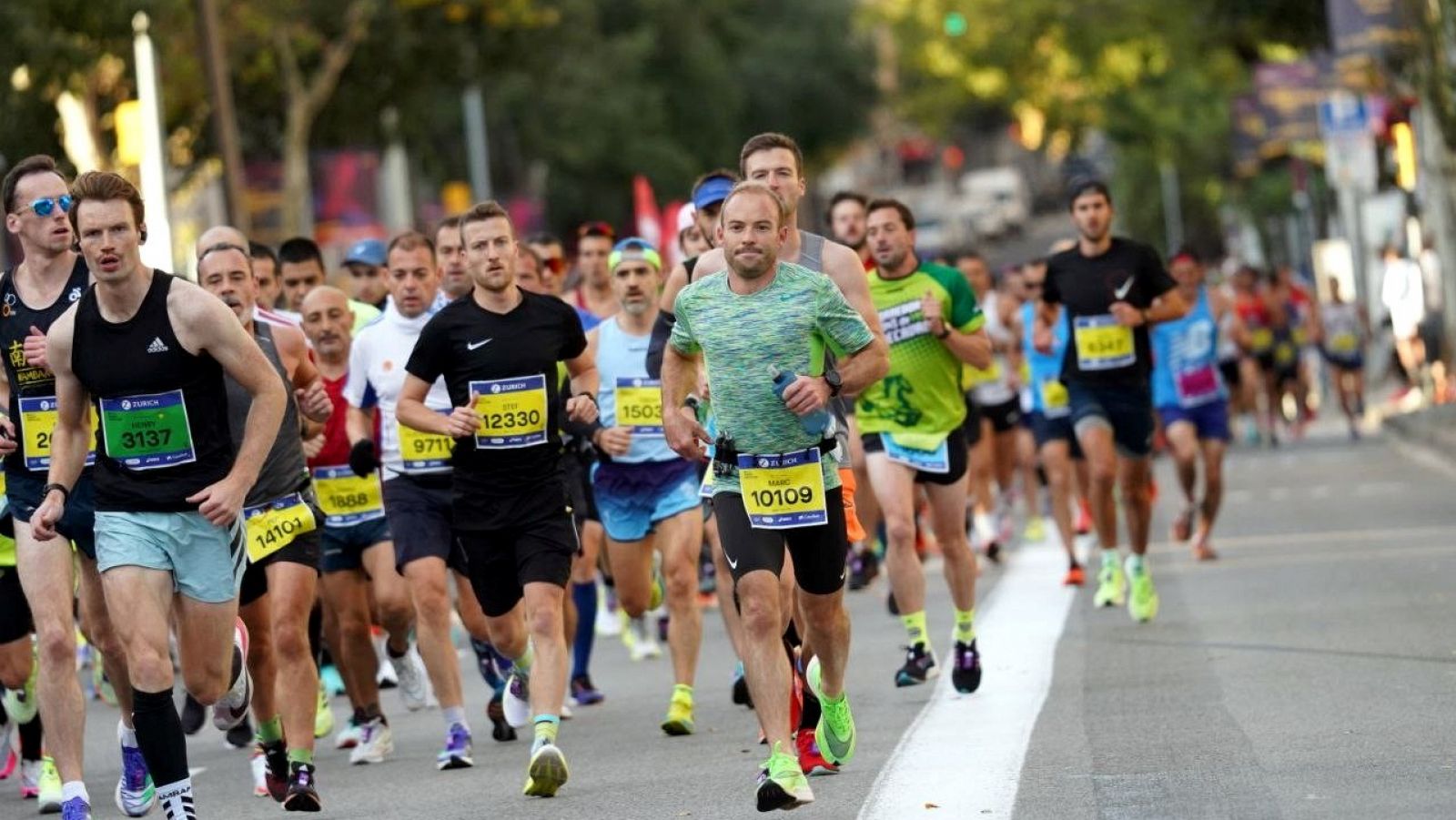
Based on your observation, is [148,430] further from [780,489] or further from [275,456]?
[780,489]

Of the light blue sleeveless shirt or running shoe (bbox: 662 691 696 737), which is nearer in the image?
running shoe (bbox: 662 691 696 737)

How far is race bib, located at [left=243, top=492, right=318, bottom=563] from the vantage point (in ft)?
34.3

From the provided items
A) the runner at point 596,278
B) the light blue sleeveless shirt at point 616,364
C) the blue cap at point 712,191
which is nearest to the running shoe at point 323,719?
the light blue sleeveless shirt at point 616,364

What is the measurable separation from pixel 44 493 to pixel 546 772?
2.09 metres

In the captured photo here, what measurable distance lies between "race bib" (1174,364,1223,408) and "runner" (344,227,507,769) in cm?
719

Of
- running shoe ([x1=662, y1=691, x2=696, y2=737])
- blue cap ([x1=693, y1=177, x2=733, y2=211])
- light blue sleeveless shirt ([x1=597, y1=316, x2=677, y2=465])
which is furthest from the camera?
light blue sleeveless shirt ([x1=597, y1=316, x2=677, y2=465])

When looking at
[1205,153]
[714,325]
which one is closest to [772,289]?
[714,325]

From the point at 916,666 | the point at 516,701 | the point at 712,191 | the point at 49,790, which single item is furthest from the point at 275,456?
the point at 916,666

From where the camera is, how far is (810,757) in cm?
973

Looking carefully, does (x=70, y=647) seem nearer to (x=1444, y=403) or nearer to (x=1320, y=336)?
(x=1444, y=403)

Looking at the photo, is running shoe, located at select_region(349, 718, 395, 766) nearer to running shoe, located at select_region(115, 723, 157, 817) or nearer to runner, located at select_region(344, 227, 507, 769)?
runner, located at select_region(344, 227, 507, 769)

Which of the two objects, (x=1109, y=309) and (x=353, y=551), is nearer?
(x=353, y=551)

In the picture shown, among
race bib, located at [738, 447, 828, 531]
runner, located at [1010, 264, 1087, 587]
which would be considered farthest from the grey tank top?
runner, located at [1010, 264, 1087, 587]

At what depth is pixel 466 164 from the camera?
200ft
